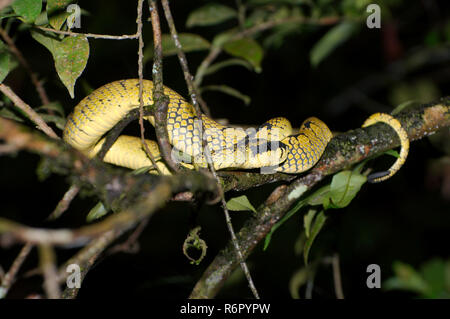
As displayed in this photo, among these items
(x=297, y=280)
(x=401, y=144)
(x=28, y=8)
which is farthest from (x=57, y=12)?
(x=297, y=280)

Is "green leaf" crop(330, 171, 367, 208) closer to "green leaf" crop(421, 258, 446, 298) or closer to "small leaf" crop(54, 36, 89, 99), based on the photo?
"small leaf" crop(54, 36, 89, 99)

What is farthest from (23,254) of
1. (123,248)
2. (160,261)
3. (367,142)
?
(160,261)

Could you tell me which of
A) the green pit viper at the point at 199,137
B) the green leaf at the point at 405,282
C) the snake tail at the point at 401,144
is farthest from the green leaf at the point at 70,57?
the green leaf at the point at 405,282

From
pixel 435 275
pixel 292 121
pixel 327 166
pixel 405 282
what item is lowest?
pixel 435 275

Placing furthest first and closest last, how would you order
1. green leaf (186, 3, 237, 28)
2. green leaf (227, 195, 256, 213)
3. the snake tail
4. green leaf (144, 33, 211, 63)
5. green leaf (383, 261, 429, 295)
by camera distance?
1. green leaf (383, 261, 429, 295)
2. green leaf (186, 3, 237, 28)
3. green leaf (144, 33, 211, 63)
4. the snake tail
5. green leaf (227, 195, 256, 213)

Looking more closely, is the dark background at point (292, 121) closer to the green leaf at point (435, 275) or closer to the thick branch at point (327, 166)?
the green leaf at point (435, 275)

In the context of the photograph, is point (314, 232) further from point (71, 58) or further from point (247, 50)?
point (71, 58)

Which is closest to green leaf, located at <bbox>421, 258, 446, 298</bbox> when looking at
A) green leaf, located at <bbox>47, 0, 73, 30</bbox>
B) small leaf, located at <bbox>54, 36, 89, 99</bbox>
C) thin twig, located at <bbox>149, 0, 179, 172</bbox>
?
thin twig, located at <bbox>149, 0, 179, 172</bbox>
